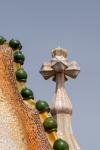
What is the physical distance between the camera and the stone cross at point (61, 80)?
7.09m

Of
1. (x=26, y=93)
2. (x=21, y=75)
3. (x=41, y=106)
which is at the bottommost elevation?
(x=41, y=106)

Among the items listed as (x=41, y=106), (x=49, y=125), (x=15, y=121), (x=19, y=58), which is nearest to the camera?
(x=15, y=121)

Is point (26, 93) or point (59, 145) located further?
point (26, 93)

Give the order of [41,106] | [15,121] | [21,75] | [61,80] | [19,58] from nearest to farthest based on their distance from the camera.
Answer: [15,121] → [41,106] → [21,75] → [19,58] → [61,80]

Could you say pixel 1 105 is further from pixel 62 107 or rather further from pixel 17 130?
pixel 62 107

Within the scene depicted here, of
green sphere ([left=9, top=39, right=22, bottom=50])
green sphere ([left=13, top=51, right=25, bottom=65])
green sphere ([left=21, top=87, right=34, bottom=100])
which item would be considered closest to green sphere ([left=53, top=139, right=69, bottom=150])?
green sphere ([left=21, top=87, right=34, bottom=100])

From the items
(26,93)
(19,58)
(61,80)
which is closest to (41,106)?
(26,93)

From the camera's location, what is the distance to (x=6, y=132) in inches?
175

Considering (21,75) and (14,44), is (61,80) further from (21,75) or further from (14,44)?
(21,75)

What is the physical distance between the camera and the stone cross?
279 inches

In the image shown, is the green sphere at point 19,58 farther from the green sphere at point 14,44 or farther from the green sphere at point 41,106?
the green sphere at point 41,106

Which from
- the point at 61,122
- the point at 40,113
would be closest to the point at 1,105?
the point at 40,113

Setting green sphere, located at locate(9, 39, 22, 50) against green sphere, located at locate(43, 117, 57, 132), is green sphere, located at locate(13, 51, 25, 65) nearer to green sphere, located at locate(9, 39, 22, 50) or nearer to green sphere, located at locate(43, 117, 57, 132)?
green sphere, located at locate(9, 39, 22, 50)

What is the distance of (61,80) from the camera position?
740 centimetres
